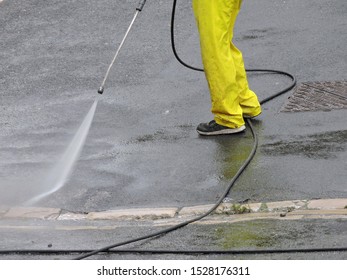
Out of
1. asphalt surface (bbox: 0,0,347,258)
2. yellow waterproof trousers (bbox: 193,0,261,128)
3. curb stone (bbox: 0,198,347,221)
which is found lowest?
asphalt surface (bbox: 0,0,347,258)

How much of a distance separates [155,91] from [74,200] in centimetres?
236

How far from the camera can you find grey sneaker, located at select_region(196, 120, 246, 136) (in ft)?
27.0

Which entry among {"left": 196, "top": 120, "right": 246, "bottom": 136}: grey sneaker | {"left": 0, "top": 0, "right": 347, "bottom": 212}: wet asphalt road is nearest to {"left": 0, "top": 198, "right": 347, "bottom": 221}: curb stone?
{"left": 0, "top": 0, "right": 347, "bottom": 212}: wet asphalt road

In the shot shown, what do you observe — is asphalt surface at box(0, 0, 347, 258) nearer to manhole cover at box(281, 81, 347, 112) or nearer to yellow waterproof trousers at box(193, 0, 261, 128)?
manhole cover at box(281, 81, 347, 112)

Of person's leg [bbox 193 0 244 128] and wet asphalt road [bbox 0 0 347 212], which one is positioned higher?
person's leg [bbox 193 0 244 128]

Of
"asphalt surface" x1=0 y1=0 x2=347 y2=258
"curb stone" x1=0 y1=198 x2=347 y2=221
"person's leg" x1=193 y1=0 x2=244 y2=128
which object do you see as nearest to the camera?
"curb stone" x1=0 y1=198 x2=347 y2=221

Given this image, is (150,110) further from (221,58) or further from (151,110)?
(221,58)

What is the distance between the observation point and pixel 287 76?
9.45m

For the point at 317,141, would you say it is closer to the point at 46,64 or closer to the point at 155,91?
the point at 155,91

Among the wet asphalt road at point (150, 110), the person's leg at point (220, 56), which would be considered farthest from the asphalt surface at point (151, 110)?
the person's leg at point (220, 56)

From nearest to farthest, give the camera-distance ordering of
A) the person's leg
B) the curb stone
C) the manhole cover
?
the curb stone → the person's leg → the manhole cover

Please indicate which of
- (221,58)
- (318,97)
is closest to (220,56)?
(221,58)

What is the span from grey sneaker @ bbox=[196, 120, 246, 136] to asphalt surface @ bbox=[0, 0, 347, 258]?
0.06 m
